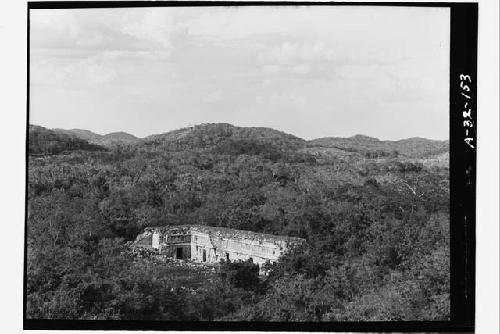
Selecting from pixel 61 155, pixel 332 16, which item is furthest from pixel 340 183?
pixel 61 155

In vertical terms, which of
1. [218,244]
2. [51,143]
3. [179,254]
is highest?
[51,143]

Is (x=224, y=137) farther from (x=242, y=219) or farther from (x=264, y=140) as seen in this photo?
(x=242, y=219)

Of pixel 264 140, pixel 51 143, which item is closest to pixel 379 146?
pixel 264 140

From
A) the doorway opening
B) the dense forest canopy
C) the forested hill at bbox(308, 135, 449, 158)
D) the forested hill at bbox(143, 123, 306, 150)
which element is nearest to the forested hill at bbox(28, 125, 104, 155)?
the dense forest canopy

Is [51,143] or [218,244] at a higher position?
[51,143]

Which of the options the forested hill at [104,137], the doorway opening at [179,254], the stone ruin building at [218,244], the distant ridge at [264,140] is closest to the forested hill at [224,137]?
the distant ridge at [264,140]

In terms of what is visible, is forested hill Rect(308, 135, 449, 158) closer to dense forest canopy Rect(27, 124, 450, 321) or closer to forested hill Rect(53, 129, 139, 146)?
dense forest canopy Rect(27, 124, 450, 321)
